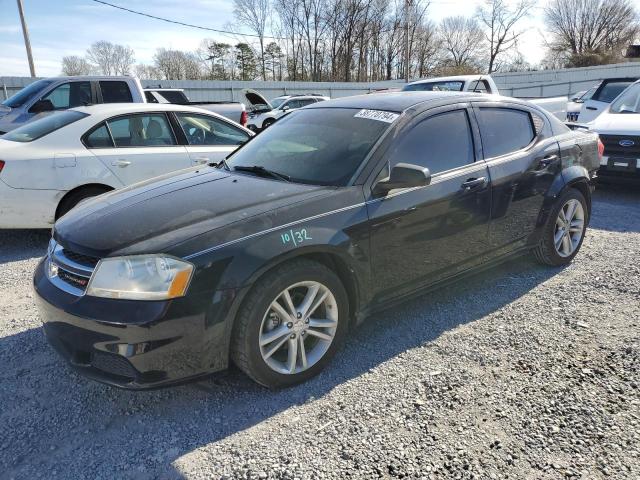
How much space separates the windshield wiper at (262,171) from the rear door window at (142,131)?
2563 millimetres

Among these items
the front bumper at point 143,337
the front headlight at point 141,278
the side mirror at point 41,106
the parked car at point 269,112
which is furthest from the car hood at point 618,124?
the parked car at point 269,112

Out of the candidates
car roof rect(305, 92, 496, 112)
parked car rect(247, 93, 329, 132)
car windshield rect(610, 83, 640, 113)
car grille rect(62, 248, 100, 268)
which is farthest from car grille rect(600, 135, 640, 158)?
parked car rect(247, 93, 329, 132)

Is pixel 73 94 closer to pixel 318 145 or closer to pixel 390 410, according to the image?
pixel 318 145

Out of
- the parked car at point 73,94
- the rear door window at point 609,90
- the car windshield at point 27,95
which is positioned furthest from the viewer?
the rear door window at point 609,90

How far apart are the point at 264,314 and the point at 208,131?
13.6 feet

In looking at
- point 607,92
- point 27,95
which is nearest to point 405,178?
point 27,95

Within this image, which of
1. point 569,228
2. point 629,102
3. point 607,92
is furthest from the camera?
point 607,92

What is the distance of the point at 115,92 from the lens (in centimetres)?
956

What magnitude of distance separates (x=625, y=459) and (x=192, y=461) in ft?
6.63

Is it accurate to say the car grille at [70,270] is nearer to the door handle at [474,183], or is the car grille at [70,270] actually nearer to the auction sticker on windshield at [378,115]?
the auction sticker on windshield at [378,115]

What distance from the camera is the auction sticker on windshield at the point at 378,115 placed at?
337 centimetres

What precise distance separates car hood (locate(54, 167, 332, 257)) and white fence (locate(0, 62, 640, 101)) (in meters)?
24.8

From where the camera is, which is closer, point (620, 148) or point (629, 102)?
point (620, 148)

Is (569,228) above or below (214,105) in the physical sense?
below
